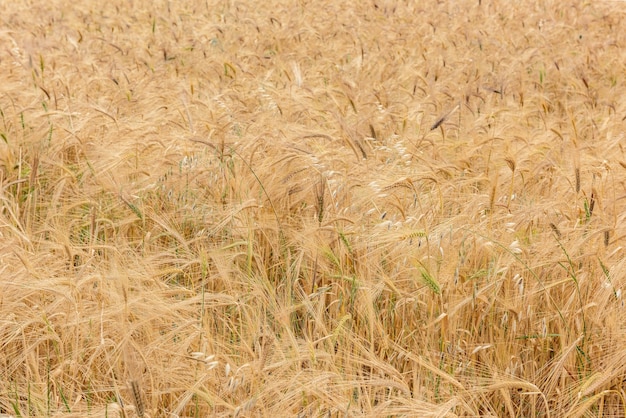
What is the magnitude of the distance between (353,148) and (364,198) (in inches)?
22.6

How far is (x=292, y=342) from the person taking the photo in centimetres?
157

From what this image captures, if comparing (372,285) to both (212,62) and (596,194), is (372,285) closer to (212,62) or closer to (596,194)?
(596,194)

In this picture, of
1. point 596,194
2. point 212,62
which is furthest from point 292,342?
point 212,62

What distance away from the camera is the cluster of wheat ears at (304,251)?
155 centimetres

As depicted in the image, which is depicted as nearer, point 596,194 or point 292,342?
point 292,342

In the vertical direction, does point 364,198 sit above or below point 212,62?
above

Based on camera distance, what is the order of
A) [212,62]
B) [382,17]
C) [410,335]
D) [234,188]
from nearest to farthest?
[410,335]
[234,188]
[212,62]
[382,17]

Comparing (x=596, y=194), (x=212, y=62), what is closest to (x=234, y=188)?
(x=596, y=194)

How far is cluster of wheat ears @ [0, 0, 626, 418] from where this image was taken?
155 cm

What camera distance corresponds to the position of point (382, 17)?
7.18m

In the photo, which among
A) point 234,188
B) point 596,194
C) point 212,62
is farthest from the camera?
point 212,62

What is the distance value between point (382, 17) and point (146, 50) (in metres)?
2.94

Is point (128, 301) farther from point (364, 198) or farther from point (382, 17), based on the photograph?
point (382, 17)

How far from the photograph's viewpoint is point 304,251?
201 cm
